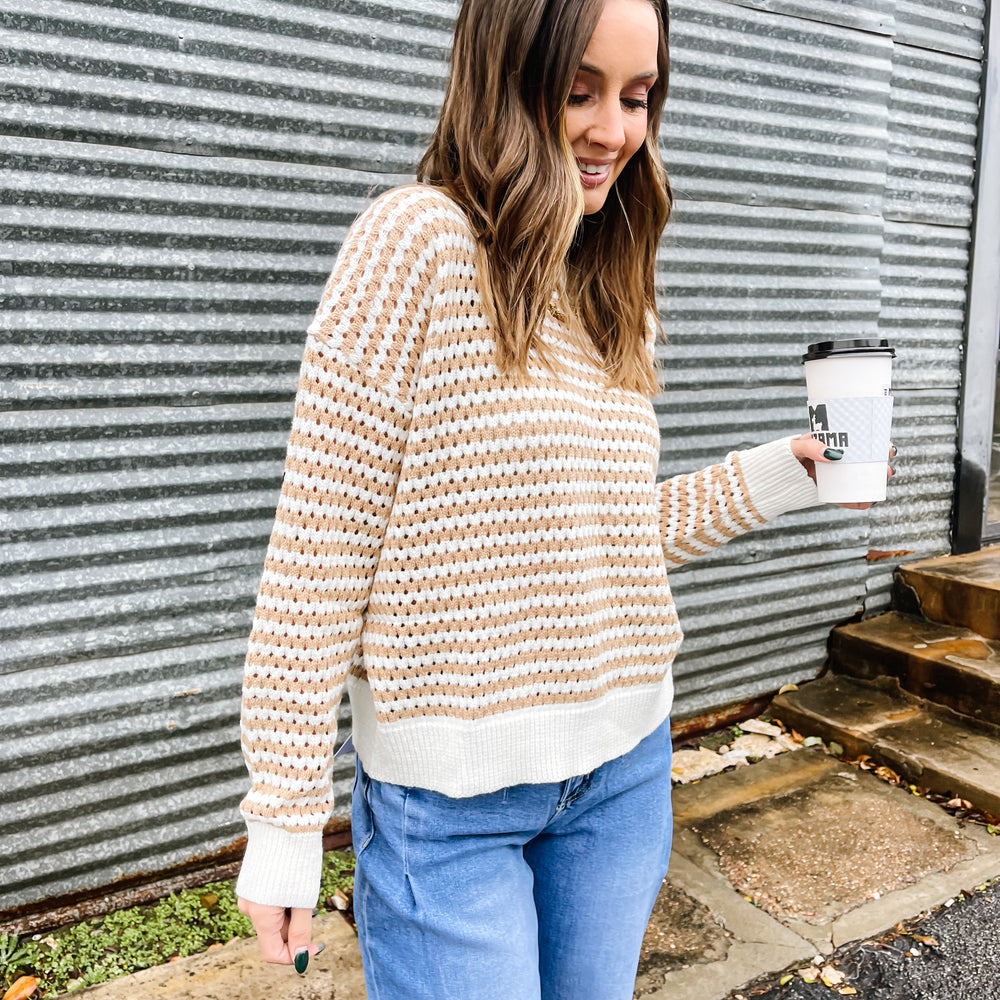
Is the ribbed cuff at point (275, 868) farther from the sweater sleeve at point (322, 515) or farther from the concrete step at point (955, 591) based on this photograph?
the concrete step at point (955, 591)

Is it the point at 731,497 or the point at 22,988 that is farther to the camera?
the point at 22,988

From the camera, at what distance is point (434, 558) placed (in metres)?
1.33

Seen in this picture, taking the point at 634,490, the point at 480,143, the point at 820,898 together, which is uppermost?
the point at 480,143

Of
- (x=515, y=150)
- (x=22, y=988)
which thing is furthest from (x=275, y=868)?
(x=22, y=988)

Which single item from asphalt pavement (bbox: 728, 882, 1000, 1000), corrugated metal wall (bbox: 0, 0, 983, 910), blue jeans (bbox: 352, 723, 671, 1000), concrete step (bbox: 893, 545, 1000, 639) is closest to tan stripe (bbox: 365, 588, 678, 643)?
blue jeans (bbox: 352, 723, 671, 1000)

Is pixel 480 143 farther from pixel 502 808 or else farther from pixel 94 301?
pixel 94 301

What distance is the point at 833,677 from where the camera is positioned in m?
4.56

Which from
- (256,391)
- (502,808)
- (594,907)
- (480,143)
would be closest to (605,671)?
(502,808)

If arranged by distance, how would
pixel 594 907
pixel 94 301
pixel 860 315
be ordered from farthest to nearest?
pixel 860 315, pixel 94 301, pixel 594 907

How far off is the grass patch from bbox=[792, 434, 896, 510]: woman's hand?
6.96 ft

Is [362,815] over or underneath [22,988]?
over

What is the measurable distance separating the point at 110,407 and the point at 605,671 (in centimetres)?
187

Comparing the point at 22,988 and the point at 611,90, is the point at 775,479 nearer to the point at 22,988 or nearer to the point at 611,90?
the point at 611,90

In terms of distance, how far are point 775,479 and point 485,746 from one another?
0.88 metres
